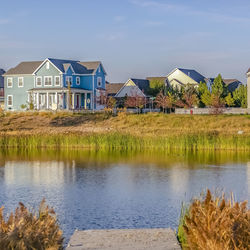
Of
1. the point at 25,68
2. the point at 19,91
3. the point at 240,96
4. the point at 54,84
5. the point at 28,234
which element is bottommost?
the point at 28,234

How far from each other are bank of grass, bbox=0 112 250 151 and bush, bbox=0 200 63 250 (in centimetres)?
3184

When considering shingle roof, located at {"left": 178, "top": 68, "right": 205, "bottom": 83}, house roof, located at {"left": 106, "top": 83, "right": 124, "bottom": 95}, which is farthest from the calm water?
house roof, located at {"left": 106, "top": 83, "right": 124, "bottom": 95}

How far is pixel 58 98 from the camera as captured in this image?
250ft

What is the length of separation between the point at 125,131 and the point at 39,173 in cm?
2187

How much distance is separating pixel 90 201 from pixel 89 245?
920cm

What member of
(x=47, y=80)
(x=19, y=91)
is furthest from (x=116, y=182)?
(x=19, y=91)

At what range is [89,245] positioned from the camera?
540 inches

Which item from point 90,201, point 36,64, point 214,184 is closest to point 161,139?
point 214,184

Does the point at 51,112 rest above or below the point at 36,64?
below

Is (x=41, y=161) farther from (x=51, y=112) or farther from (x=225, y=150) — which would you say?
(x=51, y=112)

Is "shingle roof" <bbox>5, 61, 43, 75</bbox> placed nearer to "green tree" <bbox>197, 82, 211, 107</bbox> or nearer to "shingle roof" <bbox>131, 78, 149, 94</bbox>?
"shingle roof" <bbox>131, 78, 149, 94</bbox>

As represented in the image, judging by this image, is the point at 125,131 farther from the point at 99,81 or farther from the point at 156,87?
the point at 156,87

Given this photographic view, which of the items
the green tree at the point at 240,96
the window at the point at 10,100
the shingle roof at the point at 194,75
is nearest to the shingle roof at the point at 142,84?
the shingle roof at the point at 194,75

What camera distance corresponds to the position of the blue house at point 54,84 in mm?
76188
